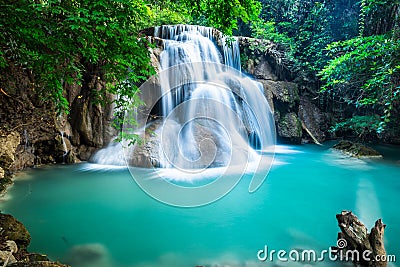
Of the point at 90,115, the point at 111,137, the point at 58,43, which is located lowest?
the point at 111,137

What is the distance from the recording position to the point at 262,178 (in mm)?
7102

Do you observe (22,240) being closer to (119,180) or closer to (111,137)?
(119,180)

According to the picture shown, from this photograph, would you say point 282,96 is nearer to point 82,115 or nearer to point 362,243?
point 82,115

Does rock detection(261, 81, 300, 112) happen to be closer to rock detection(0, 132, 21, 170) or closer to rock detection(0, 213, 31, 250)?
rock detection(0, 132, 21, 170)

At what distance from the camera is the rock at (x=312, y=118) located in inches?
522

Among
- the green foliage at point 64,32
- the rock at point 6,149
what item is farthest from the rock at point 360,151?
the rock at point 6,149

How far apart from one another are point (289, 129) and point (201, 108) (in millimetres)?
5020

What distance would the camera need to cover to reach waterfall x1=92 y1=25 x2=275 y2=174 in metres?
7.72

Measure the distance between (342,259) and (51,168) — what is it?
6.90 metres

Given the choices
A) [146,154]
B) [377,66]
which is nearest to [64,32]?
[146,154]

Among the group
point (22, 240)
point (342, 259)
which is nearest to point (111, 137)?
point (22, 240)

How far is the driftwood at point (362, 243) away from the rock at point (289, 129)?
9.25 m

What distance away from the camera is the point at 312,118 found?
1346 cm
